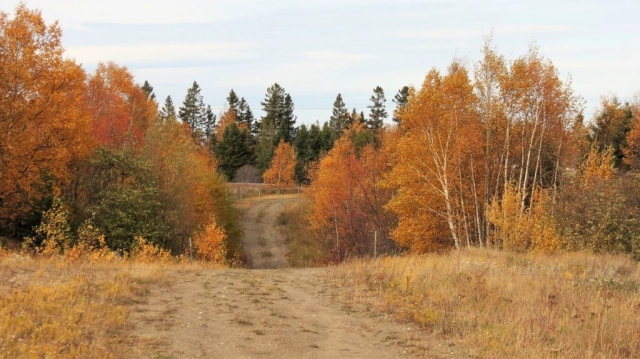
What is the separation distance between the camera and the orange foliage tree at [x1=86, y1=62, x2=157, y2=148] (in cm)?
4406

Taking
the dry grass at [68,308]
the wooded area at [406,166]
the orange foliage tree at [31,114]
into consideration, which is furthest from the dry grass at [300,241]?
the dry grass at [68,308]

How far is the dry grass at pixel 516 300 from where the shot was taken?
879 centimetres

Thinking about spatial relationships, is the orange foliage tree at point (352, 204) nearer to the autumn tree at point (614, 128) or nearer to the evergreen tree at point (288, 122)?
the autumn tree at point (614, 128)

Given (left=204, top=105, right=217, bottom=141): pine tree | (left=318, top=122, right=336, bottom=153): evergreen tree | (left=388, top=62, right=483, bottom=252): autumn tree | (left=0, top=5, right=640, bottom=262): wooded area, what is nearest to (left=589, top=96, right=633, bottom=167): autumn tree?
(left=0, top=5, right=640, bottom=262): wooded area

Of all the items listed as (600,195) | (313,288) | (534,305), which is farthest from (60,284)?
(600,195)

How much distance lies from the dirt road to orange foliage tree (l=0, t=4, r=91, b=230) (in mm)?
15555

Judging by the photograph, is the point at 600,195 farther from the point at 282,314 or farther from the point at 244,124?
the point at 244,124

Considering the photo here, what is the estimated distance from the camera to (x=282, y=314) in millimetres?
11430

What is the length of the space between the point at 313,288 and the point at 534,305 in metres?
6.24

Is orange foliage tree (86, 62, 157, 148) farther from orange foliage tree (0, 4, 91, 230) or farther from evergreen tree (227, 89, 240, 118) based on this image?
evergreen tree (227, 89, 240, 118)

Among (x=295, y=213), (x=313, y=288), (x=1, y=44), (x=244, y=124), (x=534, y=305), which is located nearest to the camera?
(x=534, y=305)

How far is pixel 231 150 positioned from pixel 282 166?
8.76 metres

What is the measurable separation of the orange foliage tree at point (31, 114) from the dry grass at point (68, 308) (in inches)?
475

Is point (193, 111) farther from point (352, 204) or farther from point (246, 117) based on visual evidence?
point (352, 204)
